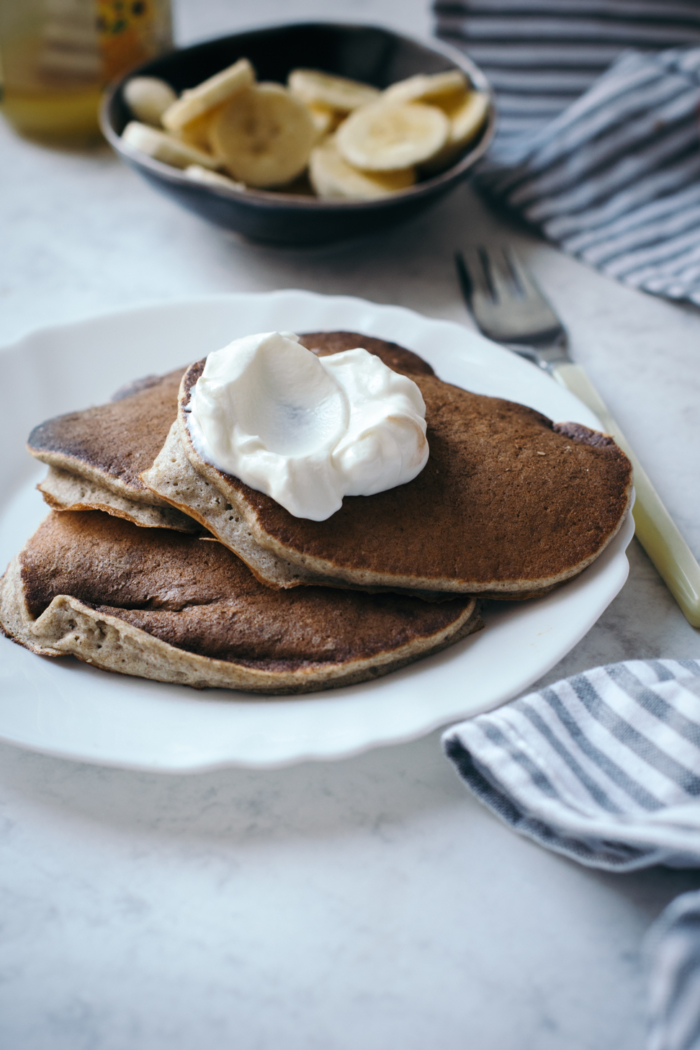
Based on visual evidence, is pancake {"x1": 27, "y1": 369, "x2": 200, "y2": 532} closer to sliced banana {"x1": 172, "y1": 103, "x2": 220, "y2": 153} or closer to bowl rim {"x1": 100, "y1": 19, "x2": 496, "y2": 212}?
bowl rim {"x1": 100, "y1": 19, "x2": 496, "y2": 212}

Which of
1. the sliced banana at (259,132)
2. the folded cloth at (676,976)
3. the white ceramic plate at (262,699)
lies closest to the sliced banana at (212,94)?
the sliced banana at (259,132)

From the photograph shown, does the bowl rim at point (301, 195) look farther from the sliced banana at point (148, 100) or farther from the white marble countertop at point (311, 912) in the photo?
the white marble countertop at point (311, 912)

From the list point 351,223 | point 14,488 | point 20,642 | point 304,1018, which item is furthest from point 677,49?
point 304,1018

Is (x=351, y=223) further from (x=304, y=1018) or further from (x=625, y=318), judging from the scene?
(x=304, y=1018)

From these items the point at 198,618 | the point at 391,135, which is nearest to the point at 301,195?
the point at 391,135

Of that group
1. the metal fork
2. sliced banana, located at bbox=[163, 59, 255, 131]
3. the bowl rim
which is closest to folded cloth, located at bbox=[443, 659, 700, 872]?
the metal fork

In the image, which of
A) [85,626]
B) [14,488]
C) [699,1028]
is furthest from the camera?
[14,488]

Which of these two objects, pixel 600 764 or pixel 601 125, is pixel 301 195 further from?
pixel 600 764
